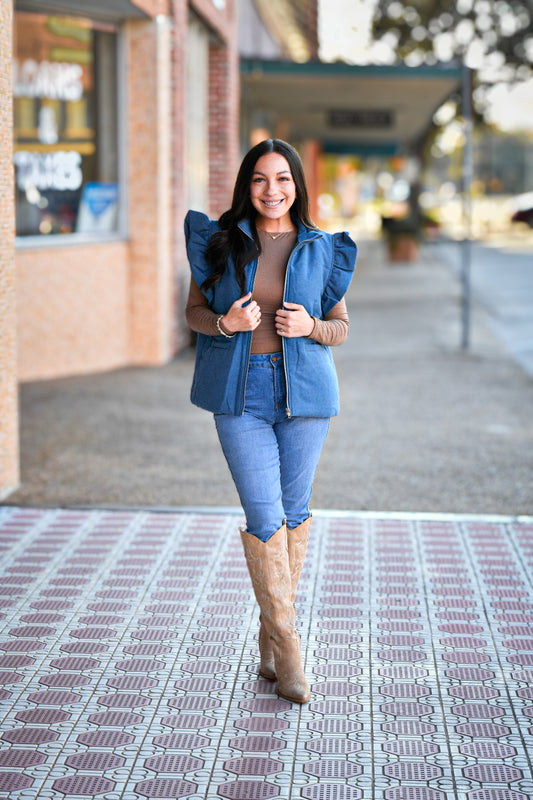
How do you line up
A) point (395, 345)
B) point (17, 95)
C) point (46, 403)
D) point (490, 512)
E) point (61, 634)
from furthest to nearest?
point (395, 345), point (17, 95), point (46, 403), point (490, 512), point (61, 634)

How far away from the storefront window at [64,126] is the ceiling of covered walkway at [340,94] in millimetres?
4573

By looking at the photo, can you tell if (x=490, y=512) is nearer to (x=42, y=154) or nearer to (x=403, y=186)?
(x=42, y=154)

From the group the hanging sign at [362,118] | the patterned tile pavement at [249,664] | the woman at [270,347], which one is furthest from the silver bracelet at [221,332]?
the hanging sign at [362,118]

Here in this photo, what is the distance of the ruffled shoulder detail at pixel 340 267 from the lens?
420 centimetres

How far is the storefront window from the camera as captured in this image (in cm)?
1134

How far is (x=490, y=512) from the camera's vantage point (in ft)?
22.2

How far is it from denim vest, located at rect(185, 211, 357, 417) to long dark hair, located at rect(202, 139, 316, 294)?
30 millimetres

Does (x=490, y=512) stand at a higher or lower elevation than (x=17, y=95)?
lower

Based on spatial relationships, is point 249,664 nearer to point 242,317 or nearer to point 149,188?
point 242,317

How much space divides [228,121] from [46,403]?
21.5 ft

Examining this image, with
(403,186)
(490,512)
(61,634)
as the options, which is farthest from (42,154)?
(403,186)

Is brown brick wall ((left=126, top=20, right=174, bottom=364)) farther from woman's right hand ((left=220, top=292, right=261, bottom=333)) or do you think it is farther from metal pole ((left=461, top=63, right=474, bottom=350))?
woman's right hand ((left=220, top=292, right=261, bottom=333))

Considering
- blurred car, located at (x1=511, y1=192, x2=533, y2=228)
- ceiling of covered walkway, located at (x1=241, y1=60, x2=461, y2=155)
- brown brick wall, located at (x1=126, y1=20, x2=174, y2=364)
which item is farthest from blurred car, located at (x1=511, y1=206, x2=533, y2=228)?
brown brick wall, located at (x1=126, y1=20, x2=174, y2=364)

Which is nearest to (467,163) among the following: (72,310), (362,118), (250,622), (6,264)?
(72,310)
